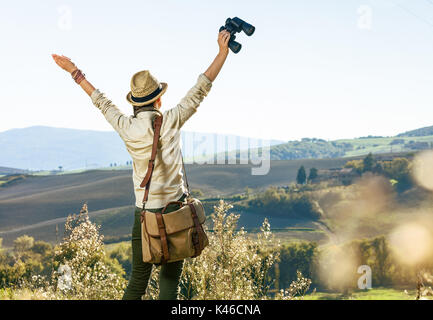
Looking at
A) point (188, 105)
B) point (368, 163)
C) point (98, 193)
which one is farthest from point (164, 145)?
point (368, 163)

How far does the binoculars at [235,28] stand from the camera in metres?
3.10

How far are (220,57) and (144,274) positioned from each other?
1.62 metres

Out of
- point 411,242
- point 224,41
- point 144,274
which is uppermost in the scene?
point 224,41

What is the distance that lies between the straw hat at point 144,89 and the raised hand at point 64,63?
0.59 metres

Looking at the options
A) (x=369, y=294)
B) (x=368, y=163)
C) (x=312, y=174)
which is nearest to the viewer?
(x=369, y=294)

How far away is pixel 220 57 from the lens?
123 inches

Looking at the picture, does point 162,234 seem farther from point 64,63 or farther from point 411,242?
point 411,242


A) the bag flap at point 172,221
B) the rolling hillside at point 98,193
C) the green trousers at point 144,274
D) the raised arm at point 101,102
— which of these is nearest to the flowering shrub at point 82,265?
the green trousers at point 144,274

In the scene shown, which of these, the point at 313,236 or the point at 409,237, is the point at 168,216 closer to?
the point at 409,237

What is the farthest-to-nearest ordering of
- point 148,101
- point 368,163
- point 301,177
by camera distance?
point 368,163 → point 301,177 → point 148,101

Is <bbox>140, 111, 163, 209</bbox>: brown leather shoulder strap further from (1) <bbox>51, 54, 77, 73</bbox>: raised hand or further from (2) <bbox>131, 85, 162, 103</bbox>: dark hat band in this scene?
(1) <bbox>51, 54, 77, 73</bbox>: raised hand

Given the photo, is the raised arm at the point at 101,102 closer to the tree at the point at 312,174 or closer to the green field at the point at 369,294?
the green field at the point at 369,294

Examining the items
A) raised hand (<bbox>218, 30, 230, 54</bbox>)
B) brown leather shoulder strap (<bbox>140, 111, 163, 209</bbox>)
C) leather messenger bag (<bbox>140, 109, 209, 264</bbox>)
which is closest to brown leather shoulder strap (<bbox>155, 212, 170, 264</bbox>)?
leather messenger bag (<bbox>140, 109, 209, 264</bbox>)

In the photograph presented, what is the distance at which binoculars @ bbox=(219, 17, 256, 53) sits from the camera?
3102mm
